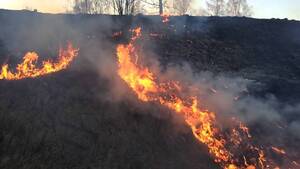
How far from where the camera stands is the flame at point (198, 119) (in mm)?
12852

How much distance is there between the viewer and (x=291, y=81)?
18.8 meters

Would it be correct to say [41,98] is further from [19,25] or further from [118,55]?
[19,25]

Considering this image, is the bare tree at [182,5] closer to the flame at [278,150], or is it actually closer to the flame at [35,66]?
the flame at [35,66]

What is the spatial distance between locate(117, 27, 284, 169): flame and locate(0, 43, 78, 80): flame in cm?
189

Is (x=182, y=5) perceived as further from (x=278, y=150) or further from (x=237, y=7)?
(x=278, y=150)

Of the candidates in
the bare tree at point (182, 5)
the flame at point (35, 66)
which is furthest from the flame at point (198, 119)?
the bare tree at point (182, 5)

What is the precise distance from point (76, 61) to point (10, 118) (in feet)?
14.4

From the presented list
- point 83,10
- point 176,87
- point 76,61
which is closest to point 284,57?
point 176,87

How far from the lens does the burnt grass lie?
37.6 feet

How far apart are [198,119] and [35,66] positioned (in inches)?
236

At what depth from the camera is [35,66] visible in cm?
1512

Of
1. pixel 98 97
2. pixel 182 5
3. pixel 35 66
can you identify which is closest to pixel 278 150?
pixel 98 97

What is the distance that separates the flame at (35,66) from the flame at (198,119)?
6.19 feet

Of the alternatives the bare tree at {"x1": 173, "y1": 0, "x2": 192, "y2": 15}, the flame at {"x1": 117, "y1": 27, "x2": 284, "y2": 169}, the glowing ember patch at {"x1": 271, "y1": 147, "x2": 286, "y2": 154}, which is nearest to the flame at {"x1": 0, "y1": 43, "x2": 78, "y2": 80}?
the flame at {"x1": 117, "y1": 27, "x2": 284, "y2": 169}
